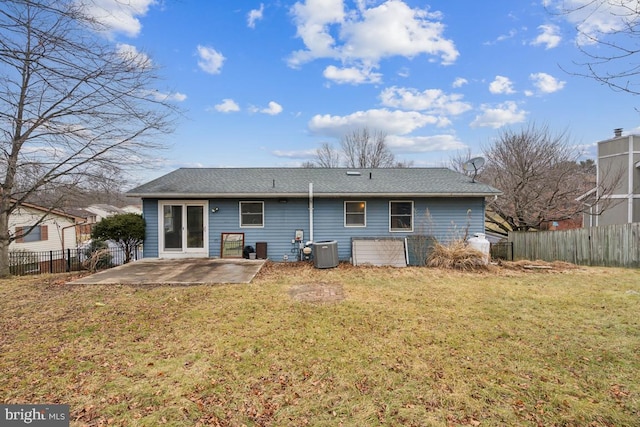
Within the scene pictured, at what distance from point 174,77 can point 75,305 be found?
17.8ft

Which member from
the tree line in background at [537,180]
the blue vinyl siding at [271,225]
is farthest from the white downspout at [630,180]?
the blue vinyl siding at [271,225]

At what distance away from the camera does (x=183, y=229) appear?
32.2ft

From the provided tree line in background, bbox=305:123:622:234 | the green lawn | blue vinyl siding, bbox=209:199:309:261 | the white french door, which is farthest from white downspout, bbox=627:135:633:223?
the white french door

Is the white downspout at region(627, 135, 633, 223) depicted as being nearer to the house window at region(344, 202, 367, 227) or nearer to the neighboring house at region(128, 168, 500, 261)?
the neighboring house at region(128, 168, 500, 261)

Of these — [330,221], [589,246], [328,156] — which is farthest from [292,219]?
[328,156]

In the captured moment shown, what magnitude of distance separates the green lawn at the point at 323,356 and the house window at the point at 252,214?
3954 mm

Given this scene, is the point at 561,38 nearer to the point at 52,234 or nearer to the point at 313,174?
the point at 313,174

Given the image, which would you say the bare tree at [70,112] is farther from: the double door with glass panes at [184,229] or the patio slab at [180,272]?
the patio slab at [180,272]

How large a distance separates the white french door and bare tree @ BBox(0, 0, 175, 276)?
1.93 meters

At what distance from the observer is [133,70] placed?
4457mm

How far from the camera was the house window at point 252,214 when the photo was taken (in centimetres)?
990

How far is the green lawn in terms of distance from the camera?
252 cm

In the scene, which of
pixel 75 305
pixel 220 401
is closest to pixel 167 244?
pixel 75 305

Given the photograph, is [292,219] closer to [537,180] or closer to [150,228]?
[150,228]
